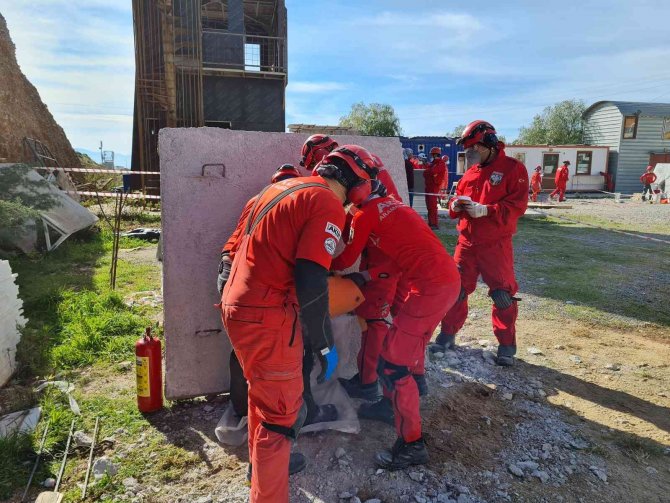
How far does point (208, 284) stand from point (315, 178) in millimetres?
1485

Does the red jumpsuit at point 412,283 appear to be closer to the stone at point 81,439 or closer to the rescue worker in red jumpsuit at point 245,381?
the rescue worker in red jumpsuit at point 245,381

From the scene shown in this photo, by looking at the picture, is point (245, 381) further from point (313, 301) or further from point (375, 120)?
point (375, 120)

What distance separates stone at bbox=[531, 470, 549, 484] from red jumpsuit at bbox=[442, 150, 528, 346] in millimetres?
1575

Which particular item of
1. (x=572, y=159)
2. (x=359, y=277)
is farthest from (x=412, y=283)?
(x=572, y=159)

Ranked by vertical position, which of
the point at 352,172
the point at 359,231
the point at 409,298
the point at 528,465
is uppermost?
the point at 352,172

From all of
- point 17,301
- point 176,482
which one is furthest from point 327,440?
point 17,301

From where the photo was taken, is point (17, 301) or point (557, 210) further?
point (557, 210)

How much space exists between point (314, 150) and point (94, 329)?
121 inches

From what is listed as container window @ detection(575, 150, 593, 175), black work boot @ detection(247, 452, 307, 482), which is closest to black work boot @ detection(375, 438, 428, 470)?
black work boot @ detection(247, 452, 307, 482)

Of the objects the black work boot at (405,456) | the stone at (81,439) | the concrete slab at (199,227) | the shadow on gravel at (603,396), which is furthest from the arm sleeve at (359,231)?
the shadow on gravel at (603,396)

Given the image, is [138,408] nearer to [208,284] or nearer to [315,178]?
[208,284]

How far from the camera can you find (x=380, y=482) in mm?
2678

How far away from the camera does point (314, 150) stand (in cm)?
347

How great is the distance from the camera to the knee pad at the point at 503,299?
4.08 meters
